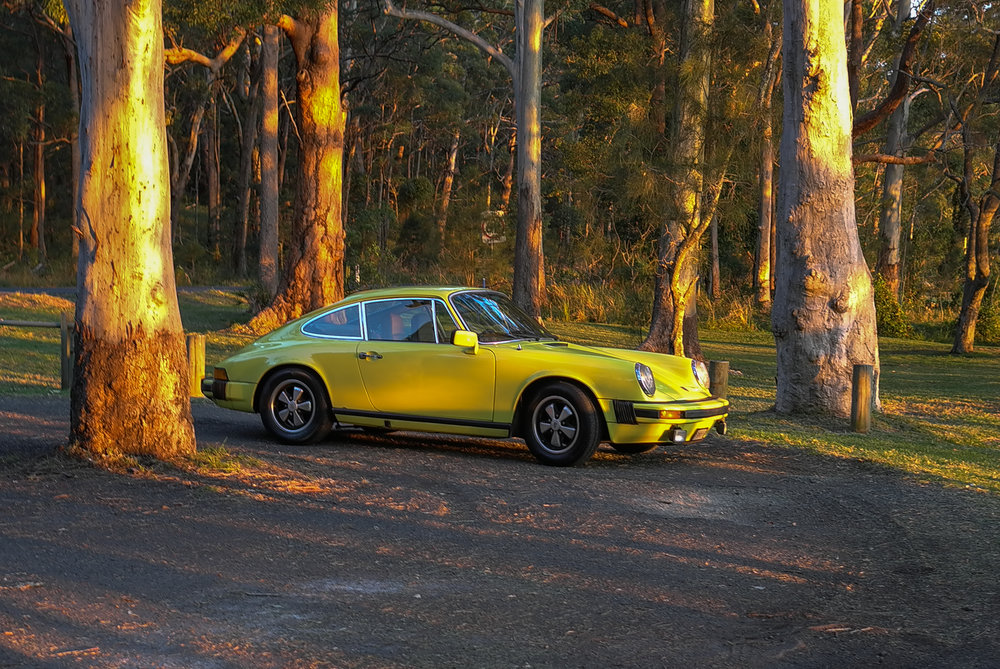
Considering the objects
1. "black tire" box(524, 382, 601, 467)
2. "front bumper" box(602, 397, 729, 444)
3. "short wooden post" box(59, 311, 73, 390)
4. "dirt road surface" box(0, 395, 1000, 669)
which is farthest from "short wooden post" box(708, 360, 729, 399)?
"short wooden post" box(59, 311, 73, 390)

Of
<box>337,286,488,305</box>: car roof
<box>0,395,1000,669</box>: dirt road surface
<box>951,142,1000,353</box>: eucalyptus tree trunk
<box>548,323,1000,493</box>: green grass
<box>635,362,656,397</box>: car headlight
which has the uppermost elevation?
<box>951,142,1000,353</box>: eucalyptus tree trunk

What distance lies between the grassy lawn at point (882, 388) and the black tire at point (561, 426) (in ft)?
9.31

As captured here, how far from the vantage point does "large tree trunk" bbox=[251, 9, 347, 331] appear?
22.2 m

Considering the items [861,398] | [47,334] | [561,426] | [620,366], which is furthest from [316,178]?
[620,366]

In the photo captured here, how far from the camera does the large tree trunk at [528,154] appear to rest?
28781mm

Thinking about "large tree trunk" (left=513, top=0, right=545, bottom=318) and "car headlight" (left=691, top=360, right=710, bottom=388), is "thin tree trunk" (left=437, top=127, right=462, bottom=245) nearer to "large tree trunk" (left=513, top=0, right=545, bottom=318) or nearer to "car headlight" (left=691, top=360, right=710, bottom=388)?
"large tree trunk" (left=513, top=0, right=545, bottom=318)

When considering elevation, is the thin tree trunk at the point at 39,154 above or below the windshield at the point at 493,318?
above

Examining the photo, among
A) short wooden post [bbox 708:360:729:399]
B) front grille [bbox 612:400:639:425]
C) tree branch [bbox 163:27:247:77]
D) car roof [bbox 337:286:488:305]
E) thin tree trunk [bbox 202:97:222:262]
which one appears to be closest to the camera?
front grille [bbox 612:400:639:425]

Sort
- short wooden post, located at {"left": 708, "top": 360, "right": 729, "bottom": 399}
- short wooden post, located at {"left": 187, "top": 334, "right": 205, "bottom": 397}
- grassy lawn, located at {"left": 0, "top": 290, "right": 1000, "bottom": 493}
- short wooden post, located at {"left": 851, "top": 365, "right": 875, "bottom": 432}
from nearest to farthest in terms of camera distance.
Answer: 1. grassy lawn, located at {"left": 0, "top": 290, "right": 1000, "bottom": 493}
2. short wooden post, located at {"left": 851, "top": 365, "right": 875, "bottom": 432}
3. short wooden post, located at {"left": 708, "top": 360, "right": 729, "bottom": 399}
4. short wooden post, located at {"left": 187, "top": 334, "right": 205, "bottom": 397}

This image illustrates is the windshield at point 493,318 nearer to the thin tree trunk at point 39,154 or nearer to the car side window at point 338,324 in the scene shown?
the car side window at point 338,324

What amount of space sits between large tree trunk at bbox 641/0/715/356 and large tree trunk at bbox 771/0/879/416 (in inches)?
169

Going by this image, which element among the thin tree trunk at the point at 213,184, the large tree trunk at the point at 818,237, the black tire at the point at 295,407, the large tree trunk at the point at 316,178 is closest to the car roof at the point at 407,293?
the black tire at the point at 295,407

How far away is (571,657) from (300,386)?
5956 mm

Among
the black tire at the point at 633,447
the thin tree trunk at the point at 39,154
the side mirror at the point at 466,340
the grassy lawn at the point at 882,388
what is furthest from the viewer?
the thin tree trunk at the point at 39,154
